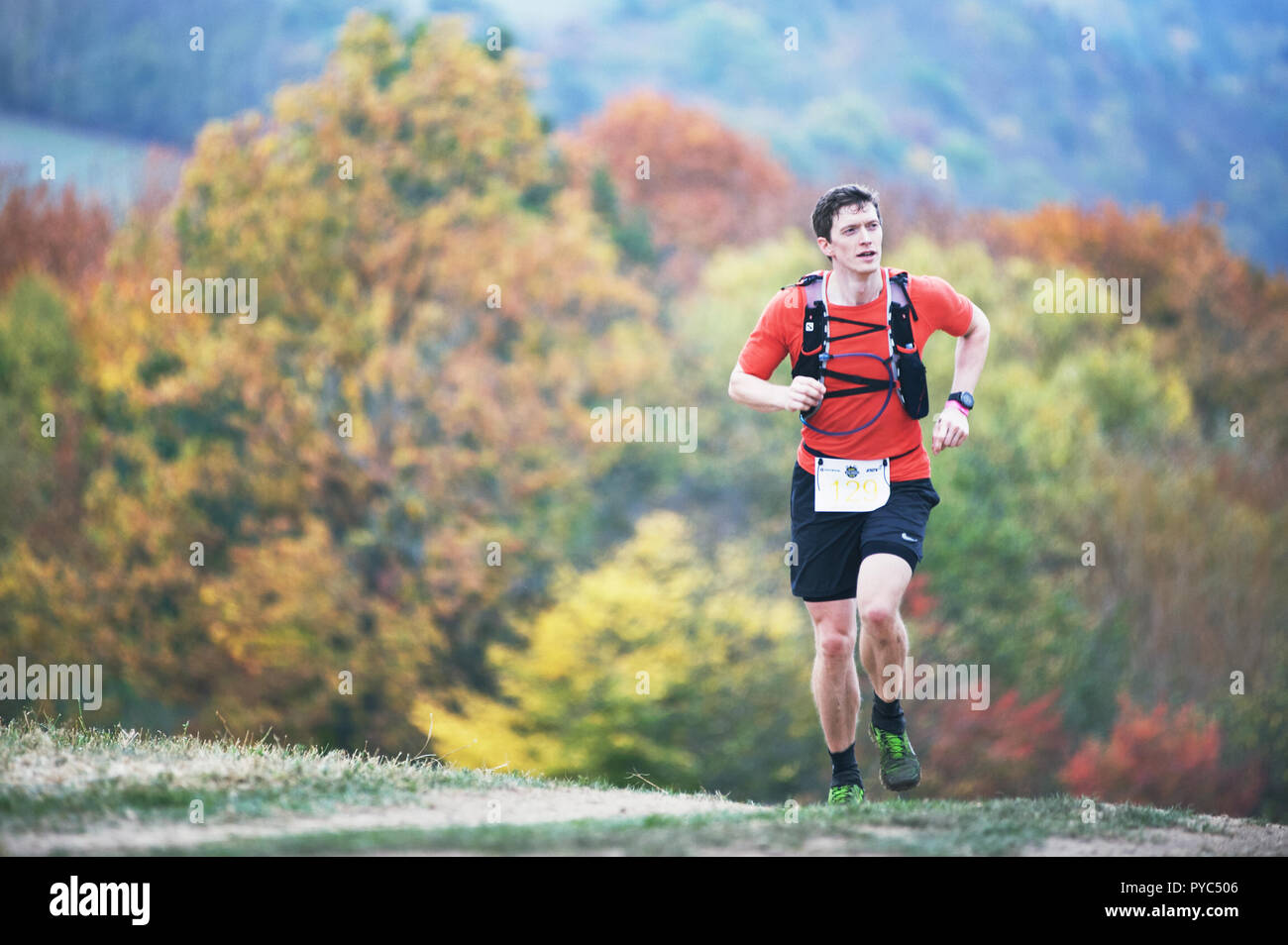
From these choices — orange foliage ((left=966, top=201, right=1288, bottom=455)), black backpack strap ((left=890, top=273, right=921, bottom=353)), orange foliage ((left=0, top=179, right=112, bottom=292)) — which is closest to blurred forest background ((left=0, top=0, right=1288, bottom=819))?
orange foliage ((left=966, top=201, right=1288, bottom=455))

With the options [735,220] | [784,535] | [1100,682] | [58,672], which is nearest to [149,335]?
[58,672]

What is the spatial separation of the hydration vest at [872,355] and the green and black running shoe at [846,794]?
5.92 ft

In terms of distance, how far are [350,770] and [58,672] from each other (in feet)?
84.0

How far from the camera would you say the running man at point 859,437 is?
6.14m

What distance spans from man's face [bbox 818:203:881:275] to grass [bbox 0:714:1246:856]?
2313mm

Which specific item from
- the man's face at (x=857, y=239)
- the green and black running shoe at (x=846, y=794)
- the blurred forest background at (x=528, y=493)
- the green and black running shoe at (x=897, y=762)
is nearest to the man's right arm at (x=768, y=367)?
the man's face at (x=857, y=239)

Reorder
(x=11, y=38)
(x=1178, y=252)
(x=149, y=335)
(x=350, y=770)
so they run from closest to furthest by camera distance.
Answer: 1. (x=350, y=770)
2. (x=149, y=335)
3. (x=1178, y=252)
4. (x=11, y=38)

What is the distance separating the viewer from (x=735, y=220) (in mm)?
51469

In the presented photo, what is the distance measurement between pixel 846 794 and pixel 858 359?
80.9 inches

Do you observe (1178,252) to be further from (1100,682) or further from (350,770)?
(350,770)

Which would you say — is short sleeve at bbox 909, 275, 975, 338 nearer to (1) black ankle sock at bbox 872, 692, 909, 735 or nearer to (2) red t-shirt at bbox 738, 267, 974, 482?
(2) red t-shirt at bbox 738, 267, 974, 482

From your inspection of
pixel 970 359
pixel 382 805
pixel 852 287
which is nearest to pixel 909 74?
pixel 970 359

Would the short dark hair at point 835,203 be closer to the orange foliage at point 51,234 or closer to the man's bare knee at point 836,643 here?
the man's bare knee at point 836,643

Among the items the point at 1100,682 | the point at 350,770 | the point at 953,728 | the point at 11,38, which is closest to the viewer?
the point at 350,770
